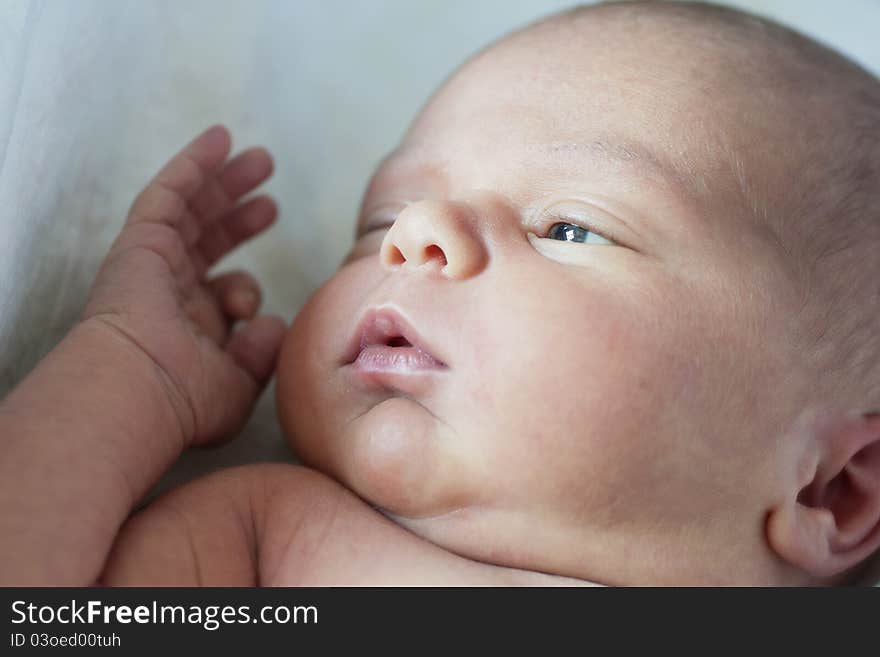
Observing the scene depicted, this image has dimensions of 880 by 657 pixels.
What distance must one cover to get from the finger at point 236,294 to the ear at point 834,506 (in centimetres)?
71

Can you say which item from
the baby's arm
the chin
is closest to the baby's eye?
the chin

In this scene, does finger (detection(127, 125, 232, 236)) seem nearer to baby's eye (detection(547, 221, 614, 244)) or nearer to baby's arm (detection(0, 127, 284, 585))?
baby's arm (detection(0, 127, 284, 585))

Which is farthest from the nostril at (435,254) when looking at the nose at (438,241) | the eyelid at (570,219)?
the eyelid at (570,219)

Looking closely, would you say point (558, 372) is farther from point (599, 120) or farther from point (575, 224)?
point (599, 120)

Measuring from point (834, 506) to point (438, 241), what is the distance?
52 centimetres

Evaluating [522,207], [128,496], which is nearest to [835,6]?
[522,207]

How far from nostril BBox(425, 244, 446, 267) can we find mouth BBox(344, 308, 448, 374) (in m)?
0.07

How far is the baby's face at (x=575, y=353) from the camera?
1022mm

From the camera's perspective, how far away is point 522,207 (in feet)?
3.71

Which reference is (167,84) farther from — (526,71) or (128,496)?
(128,496)

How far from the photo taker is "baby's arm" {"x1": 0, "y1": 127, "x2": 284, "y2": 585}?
940mm

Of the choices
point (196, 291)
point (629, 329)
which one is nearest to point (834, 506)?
point (629, 329)

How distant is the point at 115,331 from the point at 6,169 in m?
0.21

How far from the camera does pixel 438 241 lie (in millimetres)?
1061
